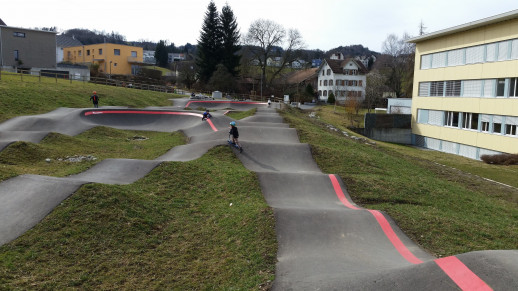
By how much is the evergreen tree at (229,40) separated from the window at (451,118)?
42.0 meters

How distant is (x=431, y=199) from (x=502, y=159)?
1965 cm

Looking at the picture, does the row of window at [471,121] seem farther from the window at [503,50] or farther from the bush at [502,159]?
the window at [503,50]

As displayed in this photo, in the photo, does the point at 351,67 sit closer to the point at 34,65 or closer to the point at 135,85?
the point at 135,85

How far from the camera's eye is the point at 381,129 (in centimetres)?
4653

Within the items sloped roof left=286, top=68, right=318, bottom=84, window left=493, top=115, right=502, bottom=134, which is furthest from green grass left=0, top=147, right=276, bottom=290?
sloped roof left=286, top=68, right=318, bottom=84

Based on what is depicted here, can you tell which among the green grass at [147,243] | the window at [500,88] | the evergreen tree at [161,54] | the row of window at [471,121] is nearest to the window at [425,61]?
the row of window at [471,121]

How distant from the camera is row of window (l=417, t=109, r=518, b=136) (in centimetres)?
3116

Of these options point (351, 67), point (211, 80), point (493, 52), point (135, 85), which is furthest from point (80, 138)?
point (351, 67)

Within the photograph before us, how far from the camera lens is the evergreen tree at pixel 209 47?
71.7m

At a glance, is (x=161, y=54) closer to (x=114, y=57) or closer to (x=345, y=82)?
(x=114, y=57)

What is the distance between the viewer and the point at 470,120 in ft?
118

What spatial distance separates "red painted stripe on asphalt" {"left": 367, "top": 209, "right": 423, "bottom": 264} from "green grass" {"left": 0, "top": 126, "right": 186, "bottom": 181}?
11.5m

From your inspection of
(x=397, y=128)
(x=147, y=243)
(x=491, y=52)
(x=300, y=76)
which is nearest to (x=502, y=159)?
(x=491, y=52)

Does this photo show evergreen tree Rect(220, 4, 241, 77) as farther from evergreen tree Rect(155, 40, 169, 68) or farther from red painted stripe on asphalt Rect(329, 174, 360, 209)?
evergreen tree Rect(155, 40, 169, 68)
